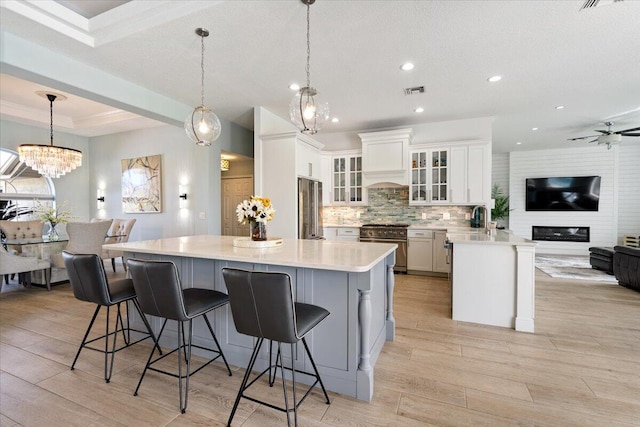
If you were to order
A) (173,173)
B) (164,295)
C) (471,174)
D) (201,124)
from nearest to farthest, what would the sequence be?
(164,295) → (201,124) → (471,174) → (173,173)

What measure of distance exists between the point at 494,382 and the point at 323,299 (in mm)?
1363

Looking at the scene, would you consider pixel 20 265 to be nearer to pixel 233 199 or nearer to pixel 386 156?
pixel 233 199

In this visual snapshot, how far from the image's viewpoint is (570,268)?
19.7ft

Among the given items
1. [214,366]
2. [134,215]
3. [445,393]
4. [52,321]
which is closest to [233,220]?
[134,215]

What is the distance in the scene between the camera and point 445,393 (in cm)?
200

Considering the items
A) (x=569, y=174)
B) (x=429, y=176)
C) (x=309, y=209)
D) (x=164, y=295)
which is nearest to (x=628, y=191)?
(x=569, y=174)

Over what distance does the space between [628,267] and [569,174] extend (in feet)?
14.4

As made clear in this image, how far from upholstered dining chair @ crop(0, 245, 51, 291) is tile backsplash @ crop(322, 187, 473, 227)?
184 inches

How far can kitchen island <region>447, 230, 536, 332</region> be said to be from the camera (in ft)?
9.85

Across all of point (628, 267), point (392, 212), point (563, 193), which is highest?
point (563, 193)

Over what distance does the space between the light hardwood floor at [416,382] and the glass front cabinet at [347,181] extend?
3189mm

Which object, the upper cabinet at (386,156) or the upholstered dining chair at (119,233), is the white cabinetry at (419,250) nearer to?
the upper cabinet at (386,156)

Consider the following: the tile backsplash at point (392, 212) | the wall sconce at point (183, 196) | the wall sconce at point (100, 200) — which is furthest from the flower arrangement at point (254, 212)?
the wall sconce at point (100, 200)

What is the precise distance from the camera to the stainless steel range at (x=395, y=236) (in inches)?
212
